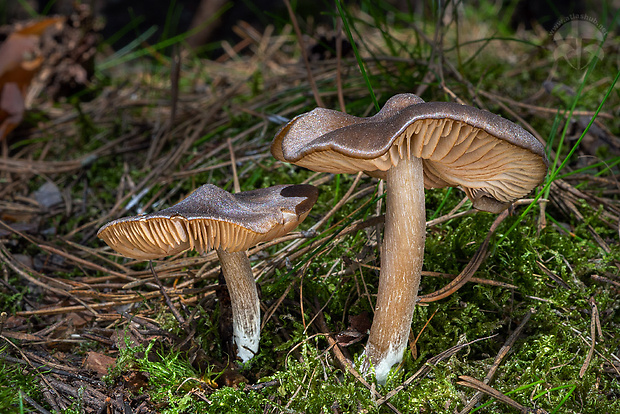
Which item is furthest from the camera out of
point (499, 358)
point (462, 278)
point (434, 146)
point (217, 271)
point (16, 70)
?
point (16, 70)

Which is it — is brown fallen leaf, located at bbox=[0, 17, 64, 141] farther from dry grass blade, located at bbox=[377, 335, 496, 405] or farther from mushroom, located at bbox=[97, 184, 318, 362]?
dry grass blade, located at bbox=[377, 335, 496, 405]

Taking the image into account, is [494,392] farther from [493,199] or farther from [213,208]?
[213,208]

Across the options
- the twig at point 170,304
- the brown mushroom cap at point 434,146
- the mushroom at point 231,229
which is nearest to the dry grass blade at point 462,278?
the brown mushroom cap at point 434,146

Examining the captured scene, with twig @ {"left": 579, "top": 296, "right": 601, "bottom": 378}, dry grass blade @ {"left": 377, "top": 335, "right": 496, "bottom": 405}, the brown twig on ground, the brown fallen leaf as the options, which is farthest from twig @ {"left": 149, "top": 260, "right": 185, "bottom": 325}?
the brown fallen leaf

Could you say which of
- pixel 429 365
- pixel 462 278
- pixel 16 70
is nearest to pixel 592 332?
pixel 462 278

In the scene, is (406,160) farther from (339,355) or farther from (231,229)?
(339,355)

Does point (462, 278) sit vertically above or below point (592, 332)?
above

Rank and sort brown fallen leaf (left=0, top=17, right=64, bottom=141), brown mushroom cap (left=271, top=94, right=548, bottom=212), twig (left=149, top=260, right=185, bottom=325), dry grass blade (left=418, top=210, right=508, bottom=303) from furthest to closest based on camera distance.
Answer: brown fallen leaf (left=0, top=17, right=64, bottom=141), twig (left=149, top=260, right=185, bottom=325), dry grass blade (left=418, top=210, right=508, bottom=303), brown mushroom cap (left=271, top=94, right=548, bottom=212)
